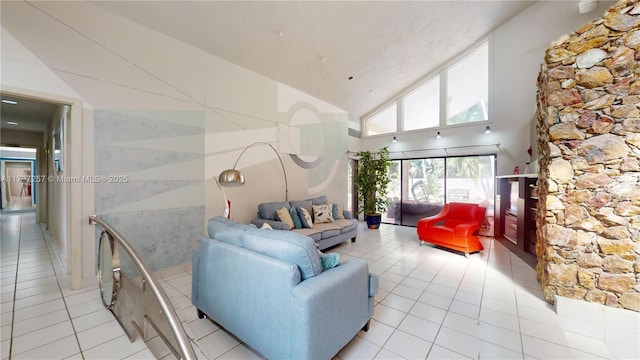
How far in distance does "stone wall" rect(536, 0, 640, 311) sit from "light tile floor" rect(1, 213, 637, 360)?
22.0 inches

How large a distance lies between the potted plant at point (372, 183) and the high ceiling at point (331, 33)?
185 cm

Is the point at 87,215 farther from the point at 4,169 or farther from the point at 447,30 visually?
the point at 4,169

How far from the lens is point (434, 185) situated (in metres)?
6.50

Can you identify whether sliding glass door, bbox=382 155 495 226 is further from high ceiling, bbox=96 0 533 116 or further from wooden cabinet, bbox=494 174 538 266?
high ceiling, bbox=96 0 533 116

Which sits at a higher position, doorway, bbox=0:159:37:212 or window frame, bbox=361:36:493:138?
window frame, bbox=361:36:493:138

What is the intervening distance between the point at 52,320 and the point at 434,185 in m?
7.11

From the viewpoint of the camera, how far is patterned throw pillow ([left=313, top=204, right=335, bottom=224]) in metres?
4.89

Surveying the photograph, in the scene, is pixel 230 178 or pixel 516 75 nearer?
pixel 230 178

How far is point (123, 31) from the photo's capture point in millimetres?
3023

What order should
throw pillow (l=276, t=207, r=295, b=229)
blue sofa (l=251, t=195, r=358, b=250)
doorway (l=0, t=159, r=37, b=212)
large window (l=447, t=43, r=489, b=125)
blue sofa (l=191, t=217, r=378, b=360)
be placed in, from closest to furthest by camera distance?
blue sofa (l=191, t=217, r=378, b=360), blue sofa (l=251, t=195, r=358, b=250), throw pillow (l=276, t=207, r=295, b=229), large window (l=447, t=43, r=489, b=125), doorway (l=0, t=159, r=37, b=212)

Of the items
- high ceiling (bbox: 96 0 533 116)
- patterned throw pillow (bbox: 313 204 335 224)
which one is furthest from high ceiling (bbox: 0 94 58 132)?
patterned throw pillow (bbox: 313 204 335 224)

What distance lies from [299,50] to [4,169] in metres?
12.9

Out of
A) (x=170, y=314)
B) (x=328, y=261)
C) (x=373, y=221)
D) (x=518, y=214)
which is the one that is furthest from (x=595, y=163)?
(x=373, y=221)

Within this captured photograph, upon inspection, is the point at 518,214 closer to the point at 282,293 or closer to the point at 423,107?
the point at 423,107
